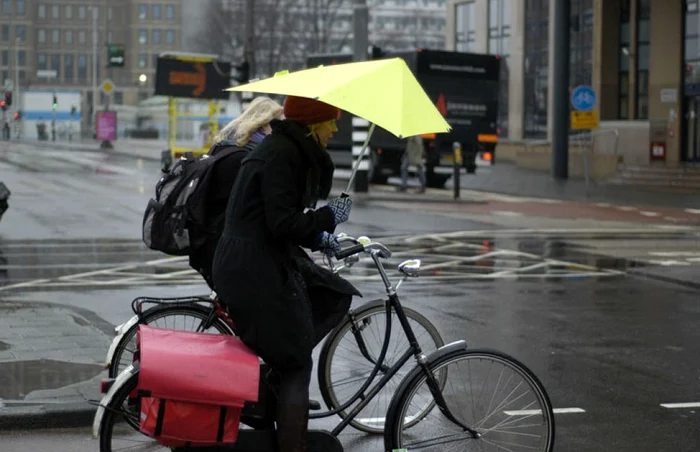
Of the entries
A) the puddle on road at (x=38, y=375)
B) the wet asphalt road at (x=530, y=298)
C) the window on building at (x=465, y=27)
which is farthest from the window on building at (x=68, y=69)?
the puddle on road at (x=38, y=375)

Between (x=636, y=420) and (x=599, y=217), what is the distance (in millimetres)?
17277

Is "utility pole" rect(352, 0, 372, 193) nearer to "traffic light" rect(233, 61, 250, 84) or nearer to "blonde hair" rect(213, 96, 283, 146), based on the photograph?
"traffic light" rect(233, 61, 250, 84)

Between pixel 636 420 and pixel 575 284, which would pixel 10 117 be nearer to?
pixel 575 284

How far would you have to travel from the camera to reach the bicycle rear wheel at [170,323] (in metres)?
6.16

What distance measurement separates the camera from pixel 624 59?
137 ft

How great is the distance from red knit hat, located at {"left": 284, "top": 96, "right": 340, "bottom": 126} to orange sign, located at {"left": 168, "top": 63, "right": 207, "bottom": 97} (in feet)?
117

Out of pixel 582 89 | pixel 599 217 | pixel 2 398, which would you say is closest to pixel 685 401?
pixel 2 398

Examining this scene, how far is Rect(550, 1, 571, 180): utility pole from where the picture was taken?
123 feet

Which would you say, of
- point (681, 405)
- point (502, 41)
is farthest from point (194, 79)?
point (681, 405)

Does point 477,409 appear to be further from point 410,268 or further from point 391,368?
point 410,268

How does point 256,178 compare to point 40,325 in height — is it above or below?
above

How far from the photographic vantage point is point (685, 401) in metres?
7.38

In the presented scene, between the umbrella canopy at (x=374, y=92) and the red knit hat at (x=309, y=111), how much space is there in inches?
3.3

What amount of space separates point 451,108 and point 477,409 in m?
27.3
